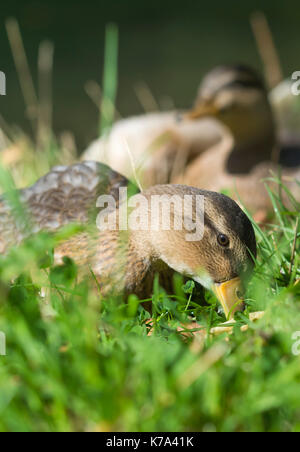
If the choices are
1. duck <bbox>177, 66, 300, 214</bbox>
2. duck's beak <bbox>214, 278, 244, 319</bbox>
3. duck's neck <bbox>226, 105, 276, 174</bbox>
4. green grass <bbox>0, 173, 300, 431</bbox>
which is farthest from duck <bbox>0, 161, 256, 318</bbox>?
duck's neck <bbox>226, 105, 276, 174</bbox>

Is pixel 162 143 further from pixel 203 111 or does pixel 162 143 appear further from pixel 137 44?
pixel 137 44

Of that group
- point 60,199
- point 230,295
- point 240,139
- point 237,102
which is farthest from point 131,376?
point 240,139

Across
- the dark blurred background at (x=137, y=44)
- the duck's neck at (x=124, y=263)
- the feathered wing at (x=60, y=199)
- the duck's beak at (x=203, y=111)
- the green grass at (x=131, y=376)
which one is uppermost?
the dark blurred background at (x=137, y=44)

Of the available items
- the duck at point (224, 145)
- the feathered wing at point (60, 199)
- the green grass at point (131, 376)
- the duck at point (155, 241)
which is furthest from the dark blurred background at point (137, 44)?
the green grass at point (131, 376)

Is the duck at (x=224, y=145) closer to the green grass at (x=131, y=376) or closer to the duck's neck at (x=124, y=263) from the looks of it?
the duck's neck at (x=124, y=263)

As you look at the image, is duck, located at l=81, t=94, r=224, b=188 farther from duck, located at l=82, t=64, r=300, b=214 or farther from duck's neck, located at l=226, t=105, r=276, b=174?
duck's neck, located at l=226, t=105, r=276, b=174

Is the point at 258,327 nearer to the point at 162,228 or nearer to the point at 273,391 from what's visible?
the point at 273,391
